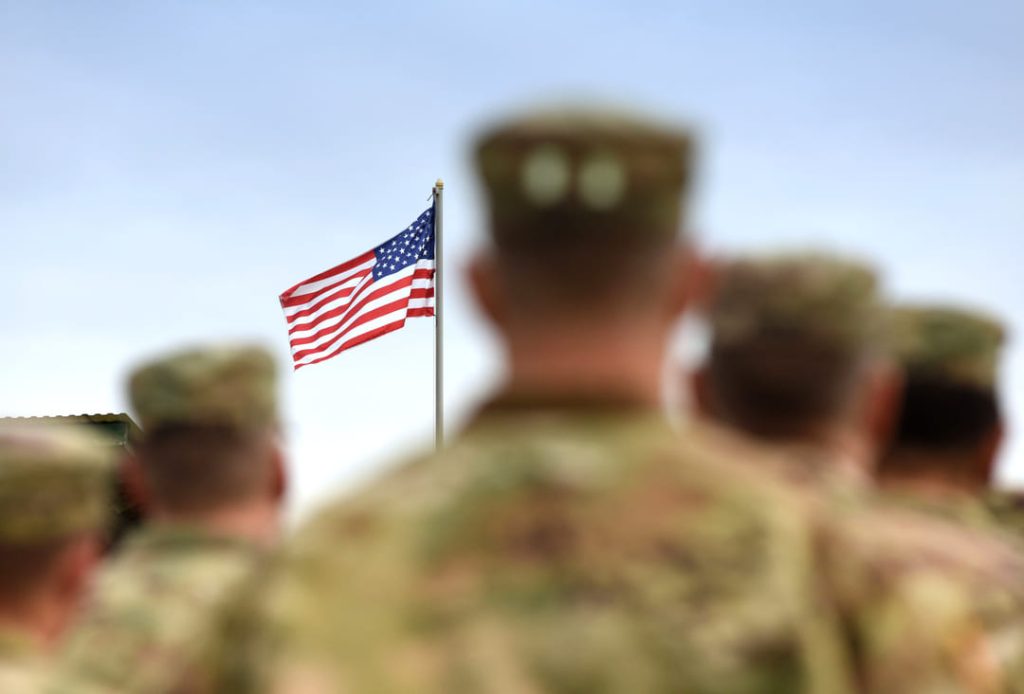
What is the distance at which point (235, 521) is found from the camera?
5.03m

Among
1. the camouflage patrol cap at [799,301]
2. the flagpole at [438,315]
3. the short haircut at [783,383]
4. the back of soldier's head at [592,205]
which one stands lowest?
the flagpole at [438,315]

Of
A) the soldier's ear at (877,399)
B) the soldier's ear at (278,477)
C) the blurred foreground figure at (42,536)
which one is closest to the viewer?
the soldier's ear at (877,399)

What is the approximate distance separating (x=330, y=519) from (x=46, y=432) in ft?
6.49

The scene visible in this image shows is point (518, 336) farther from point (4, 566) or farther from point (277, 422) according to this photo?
point (277, 422)

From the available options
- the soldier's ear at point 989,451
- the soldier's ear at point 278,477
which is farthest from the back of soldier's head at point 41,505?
the soldier's ear at point 989,451

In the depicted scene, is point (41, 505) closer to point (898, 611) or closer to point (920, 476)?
point (898, 611)

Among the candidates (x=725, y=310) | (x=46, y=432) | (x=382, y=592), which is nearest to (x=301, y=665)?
(x=382, y=592)

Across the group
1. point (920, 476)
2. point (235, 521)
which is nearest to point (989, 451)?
point (920, 476)

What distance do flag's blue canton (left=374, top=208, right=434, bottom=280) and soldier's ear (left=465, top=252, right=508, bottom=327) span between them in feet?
44.9

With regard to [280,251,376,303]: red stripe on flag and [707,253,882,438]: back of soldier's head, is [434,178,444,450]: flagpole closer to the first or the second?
[280,251,376,303]: red stripe on flag

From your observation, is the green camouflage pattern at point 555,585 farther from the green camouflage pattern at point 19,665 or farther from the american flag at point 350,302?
the american flag at point 350,302

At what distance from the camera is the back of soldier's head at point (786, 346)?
12.4ft

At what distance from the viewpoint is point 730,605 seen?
2504mm

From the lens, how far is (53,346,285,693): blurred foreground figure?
4787 millimetres
